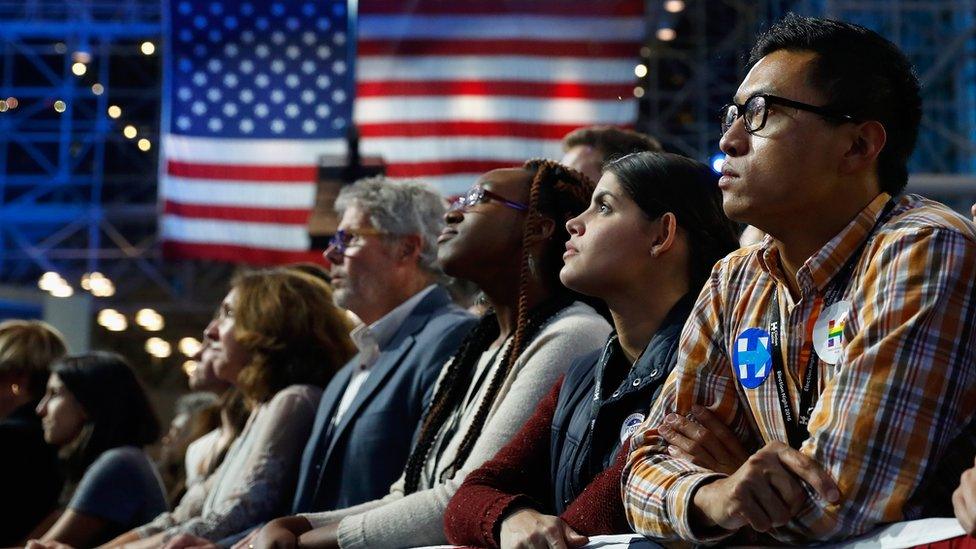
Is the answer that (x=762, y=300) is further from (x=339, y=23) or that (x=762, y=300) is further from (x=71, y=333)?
(x=71, y=333)

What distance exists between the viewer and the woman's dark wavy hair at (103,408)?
5.18 meters

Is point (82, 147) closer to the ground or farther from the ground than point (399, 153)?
closer to the ground

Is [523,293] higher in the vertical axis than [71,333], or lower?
higher

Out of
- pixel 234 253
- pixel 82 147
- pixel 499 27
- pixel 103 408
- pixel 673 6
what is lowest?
pixel 82 147

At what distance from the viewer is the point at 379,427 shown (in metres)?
3.96

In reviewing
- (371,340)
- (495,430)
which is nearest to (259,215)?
(371,340)

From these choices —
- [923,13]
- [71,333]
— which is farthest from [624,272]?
[923,13]

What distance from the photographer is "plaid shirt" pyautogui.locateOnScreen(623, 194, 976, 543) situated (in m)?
1.88

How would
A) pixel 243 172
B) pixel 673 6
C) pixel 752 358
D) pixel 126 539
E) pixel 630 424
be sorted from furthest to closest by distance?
1. pixel 673 6
2. pixel 243 172
3. pixel 126 539
4. pixel 630 424
5. pixel 752 358

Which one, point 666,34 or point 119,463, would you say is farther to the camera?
point 666,34

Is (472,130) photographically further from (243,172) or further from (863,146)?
(863,146)

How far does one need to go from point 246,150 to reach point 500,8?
2256mm

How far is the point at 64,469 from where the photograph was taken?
5.21 m

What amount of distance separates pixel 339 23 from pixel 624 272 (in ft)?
27.7
